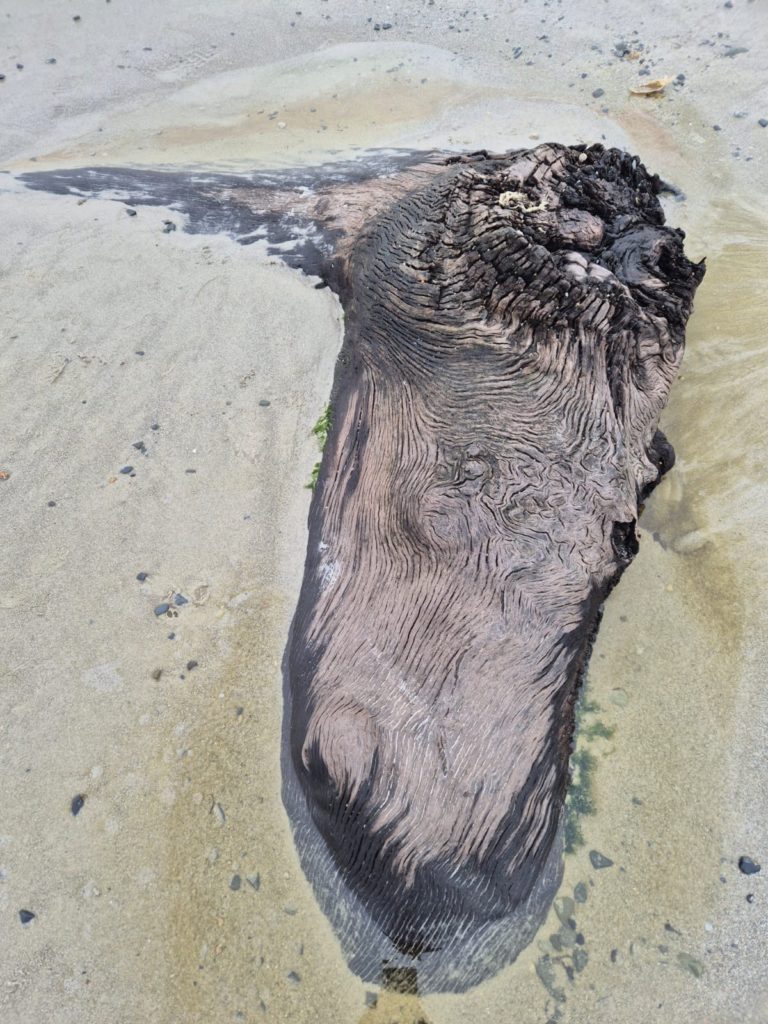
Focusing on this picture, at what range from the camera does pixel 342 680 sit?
2.32 m

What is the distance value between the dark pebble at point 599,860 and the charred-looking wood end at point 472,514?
0.14 metres

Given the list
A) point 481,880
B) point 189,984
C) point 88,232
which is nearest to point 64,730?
point 189,984

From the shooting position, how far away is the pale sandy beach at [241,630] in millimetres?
1964

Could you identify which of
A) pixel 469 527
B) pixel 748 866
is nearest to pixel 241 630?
pixel 469 527

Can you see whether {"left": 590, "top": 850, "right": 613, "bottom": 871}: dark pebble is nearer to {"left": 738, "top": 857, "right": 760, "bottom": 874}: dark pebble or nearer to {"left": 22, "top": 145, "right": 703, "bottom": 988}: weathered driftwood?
{"left": 22, "top": 145, "right": 703, "bottom": 988}: weathered driftwood

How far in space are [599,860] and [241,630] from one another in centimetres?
147

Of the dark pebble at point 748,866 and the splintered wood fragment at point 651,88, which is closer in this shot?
the dark pebble at point 748,866

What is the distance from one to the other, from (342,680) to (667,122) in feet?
17.0

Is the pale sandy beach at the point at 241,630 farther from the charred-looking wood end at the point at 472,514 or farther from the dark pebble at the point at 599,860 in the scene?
the charred-looking wood end at the point at 472,514

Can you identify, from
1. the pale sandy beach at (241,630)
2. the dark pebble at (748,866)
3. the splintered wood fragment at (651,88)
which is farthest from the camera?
the splintered wood fragment at (651,88)

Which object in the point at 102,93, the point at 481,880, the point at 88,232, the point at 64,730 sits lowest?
the point at 481,880

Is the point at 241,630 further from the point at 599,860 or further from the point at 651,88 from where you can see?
the point at 651,88

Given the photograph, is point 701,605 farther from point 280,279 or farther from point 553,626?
point 280,279

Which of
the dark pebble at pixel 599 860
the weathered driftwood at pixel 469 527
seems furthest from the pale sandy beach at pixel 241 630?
the weathered driftwood at pixel 469 527
